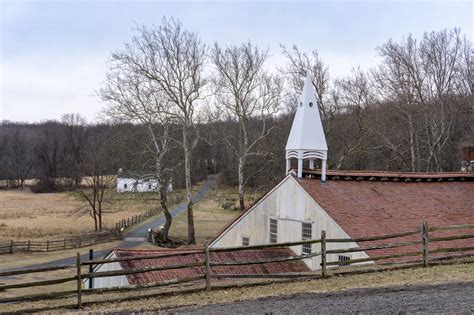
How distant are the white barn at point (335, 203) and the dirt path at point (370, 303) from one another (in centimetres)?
571

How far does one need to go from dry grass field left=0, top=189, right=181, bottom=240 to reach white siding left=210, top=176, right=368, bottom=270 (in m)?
27.8

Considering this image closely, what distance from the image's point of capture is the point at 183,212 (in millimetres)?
61906

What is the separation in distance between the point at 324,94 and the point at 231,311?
125 feet

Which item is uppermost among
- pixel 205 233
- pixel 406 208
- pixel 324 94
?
pixel 324 94

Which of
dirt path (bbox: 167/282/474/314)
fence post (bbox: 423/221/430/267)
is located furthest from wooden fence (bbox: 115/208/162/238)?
dirt path (bbox: 167/282/474/314)

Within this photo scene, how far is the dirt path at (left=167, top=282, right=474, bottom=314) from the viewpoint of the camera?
10273mm

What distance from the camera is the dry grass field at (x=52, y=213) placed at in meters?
48.4

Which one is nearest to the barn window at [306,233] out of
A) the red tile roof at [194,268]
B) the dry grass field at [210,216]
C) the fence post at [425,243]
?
the red tile roof at [194,268]

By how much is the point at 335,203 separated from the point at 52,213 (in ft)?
170

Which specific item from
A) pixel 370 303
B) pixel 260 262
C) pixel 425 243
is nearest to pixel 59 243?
pixel 260 262

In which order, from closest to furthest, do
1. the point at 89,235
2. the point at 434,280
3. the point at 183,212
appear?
the point at 434,280
the point at 89,235
the point at 183,212

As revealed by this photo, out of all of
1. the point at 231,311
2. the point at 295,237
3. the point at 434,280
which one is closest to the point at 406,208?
the point at 295,237

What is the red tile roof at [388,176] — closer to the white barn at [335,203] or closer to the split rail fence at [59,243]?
the white barn at [335,203]

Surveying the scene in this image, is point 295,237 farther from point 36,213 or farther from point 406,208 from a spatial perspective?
point 36,213
